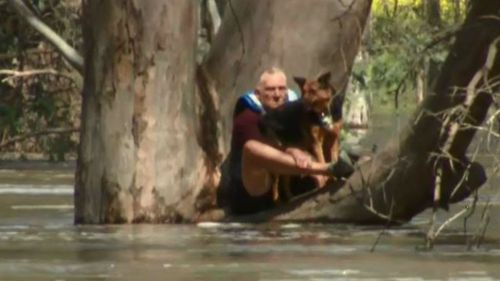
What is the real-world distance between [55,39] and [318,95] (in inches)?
255

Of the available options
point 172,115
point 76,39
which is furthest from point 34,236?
point 76,39

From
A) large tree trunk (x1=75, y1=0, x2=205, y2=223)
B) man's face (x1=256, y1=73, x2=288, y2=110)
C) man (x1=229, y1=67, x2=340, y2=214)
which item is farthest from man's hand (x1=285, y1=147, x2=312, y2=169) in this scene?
large tree trunk (x1=75, y1=0, x2=205, y2=223)

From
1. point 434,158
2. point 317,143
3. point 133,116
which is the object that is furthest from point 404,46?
point 434,158

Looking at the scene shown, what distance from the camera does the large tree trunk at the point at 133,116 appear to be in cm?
1769

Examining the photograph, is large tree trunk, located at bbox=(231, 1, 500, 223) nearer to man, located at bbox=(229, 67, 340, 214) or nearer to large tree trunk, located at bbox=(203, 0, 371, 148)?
man, located at bbox=(229, 67, 340, 214)

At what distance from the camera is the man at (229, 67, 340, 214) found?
17.0 m

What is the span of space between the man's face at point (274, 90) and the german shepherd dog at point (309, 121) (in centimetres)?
11

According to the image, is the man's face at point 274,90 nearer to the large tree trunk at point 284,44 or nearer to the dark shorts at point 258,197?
the dark shorts at point 258,197

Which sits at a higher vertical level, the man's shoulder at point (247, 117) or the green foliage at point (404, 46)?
the green foliage at point (404, 46)

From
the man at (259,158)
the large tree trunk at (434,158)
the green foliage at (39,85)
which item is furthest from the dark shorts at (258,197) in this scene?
the green foliage at (39,85)

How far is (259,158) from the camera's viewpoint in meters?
17.1

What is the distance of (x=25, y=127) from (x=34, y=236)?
16.1 m

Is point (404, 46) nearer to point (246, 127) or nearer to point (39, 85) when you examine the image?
point (246, 127)

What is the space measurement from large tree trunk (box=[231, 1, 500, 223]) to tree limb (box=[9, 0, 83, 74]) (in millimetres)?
4891
